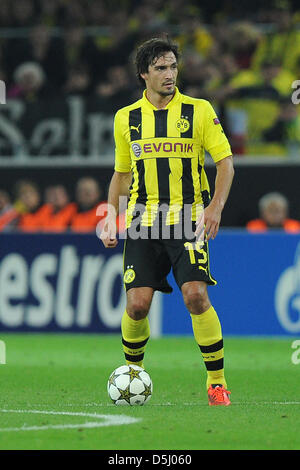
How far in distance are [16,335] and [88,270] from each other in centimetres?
111

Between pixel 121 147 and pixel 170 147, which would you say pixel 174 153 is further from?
pixel 121 147

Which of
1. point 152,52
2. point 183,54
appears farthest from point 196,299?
point 183,54

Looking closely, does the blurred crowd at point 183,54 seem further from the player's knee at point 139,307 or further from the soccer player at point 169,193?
the player's knee at point 139,307

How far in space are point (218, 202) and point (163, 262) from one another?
2.01ft

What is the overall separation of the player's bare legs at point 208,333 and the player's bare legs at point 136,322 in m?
0.27

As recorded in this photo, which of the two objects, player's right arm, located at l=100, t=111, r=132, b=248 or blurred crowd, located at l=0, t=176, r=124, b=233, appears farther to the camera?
blurred crowd, located at l=0, t=176, r=124, b=233

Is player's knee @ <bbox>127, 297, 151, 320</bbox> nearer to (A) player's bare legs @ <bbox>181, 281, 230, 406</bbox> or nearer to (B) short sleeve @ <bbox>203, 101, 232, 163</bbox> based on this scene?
(A) player's bare legs @ <bbox>181, 281, 230, 406</bbox>

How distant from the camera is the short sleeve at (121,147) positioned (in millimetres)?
7199

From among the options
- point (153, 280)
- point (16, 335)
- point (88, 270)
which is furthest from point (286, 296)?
point (153, 280)

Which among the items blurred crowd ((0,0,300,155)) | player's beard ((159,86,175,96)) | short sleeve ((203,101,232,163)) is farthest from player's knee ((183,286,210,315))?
blurred crowd ((0,0,300,155))

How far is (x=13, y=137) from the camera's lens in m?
14.5

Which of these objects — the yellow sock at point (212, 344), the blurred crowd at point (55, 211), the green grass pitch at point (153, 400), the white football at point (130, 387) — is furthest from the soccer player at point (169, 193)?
the blurred crowd at point (55, 211)

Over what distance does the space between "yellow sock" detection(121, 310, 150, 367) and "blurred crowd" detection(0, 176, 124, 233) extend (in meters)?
6.18

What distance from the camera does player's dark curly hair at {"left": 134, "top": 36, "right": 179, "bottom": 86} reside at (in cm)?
700
